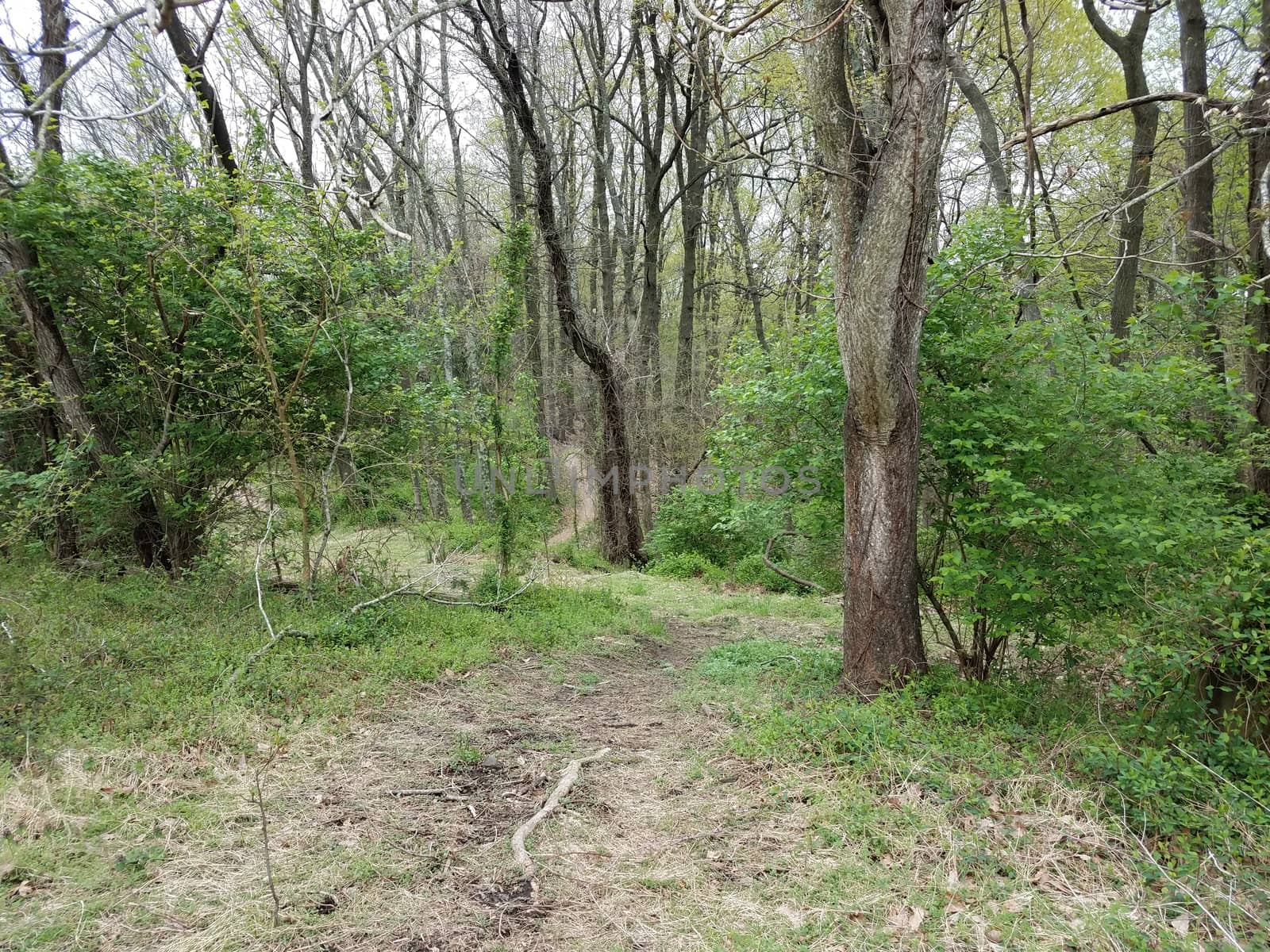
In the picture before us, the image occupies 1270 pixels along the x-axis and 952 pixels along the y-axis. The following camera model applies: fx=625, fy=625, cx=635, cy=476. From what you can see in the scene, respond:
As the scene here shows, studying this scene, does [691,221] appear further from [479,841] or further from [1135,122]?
[479,841]

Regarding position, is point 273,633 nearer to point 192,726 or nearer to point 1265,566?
point 192,726

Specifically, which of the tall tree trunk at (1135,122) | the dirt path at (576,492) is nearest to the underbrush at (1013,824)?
the tall tree trunk at (1135,122)

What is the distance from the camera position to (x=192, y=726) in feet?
12.6

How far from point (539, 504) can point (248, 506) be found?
3.20 meters

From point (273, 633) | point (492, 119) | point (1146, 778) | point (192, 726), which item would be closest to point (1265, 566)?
point (1146, 778)

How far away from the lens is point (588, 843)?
3.07 metres

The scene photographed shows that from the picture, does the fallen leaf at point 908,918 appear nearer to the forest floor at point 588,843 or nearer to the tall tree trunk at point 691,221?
the forest floor at point 588,843

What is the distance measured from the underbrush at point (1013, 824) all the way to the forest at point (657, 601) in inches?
0.8

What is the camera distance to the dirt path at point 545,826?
251 centimetres

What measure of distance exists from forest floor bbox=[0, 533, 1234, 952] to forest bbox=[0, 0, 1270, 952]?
2 cm

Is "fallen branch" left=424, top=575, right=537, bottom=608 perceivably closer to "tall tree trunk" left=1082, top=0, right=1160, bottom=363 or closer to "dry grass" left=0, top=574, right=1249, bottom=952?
"dry grass" left=0, top=574, right=1249, bottom=952

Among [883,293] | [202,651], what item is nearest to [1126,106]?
[883,293]

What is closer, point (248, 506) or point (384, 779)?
point (384, 779)

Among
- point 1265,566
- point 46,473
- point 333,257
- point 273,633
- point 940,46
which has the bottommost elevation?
point 273,633
